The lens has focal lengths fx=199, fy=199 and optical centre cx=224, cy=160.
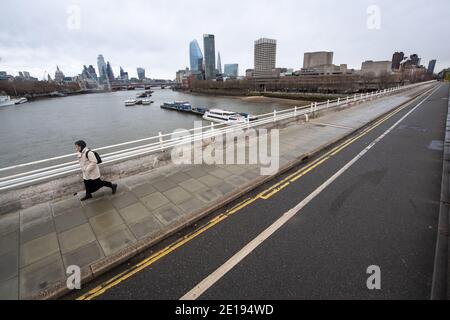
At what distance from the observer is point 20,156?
22.6 metres

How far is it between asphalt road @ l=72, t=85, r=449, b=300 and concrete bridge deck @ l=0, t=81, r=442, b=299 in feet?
1.37

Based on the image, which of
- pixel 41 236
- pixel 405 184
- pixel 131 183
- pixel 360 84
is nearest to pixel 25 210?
pixel 41 236

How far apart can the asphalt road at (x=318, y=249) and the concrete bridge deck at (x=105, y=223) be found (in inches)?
16.5

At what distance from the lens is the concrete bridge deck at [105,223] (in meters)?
3.12

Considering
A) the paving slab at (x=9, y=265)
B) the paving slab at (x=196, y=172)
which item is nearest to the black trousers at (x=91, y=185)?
the paving slab at (x=9, y=265)

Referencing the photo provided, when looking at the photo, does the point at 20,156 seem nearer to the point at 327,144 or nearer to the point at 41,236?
the point at 41,236

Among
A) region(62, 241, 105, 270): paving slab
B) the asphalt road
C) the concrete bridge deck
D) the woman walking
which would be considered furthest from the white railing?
the asphalt road

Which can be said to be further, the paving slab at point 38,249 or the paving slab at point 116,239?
the paving slab at point 116,239

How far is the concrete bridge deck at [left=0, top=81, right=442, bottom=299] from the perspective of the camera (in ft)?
10.2

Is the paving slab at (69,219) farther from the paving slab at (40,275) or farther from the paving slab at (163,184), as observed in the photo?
the paving slab at (163,184)

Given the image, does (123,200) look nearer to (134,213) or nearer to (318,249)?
(134,213)

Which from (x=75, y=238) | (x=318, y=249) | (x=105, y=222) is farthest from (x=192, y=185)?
(x=318, y=249)

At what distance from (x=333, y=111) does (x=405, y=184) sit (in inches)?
558
